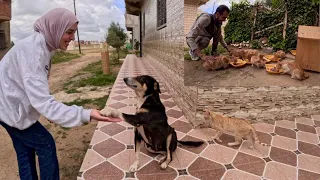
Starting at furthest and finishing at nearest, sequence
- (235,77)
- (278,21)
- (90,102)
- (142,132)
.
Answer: (90,102) → (278,21) → (235,77) → (142,132)

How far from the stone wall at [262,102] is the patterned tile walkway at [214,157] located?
10.5 inches

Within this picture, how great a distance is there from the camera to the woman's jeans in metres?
1.59

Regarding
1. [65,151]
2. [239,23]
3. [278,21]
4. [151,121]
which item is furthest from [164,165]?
[278,21]

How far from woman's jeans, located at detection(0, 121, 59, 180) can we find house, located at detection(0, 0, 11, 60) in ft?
37.0

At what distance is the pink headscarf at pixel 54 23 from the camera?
1424 millimetres

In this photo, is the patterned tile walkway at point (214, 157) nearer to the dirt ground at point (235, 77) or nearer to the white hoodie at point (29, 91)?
the dirt ground at point (235, 77)

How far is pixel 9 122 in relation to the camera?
4.81 feet

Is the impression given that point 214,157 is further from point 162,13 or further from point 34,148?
point 162,13

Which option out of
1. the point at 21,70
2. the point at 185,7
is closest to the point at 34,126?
the point at 21,70

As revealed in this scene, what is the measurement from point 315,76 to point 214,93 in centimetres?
218

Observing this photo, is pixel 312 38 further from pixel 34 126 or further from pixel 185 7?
pixel 34 126

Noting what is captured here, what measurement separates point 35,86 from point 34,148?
24.2 inches

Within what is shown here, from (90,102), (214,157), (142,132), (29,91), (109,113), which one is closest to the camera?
(29,91)

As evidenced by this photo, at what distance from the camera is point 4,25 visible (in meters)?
11.2
